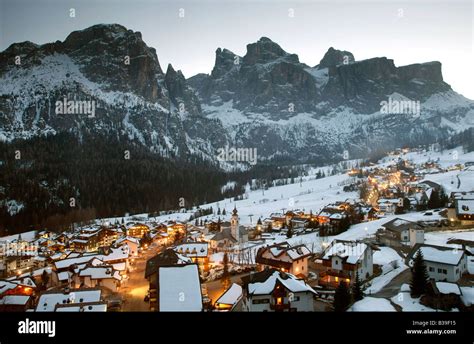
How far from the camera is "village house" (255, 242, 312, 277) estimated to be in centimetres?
1755

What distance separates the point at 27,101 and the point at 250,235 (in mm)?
77582

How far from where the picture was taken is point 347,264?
51.8ft

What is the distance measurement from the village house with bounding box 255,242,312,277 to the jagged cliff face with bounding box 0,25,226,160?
7412 cm

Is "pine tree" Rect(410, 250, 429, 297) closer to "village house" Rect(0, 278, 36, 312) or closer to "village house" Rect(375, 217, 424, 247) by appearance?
"village house" Rect(375, 217, 424, 247)

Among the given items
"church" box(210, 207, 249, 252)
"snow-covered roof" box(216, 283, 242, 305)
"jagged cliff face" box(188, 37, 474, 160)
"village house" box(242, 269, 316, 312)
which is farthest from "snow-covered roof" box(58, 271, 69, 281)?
"jagged cliff face" box(188, 37, 474, 160)

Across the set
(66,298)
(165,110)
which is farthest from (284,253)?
(165,110)

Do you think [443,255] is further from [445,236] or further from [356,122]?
[356,122]

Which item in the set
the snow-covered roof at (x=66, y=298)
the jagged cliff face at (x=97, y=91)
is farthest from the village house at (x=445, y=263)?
the jagged cliff face at (x=97, y=91)

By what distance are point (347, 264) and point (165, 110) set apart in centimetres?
10826

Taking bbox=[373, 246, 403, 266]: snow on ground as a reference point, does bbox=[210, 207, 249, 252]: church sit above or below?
below

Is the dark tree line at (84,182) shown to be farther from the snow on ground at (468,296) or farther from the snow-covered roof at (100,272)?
the snow on ground at (468,296)
